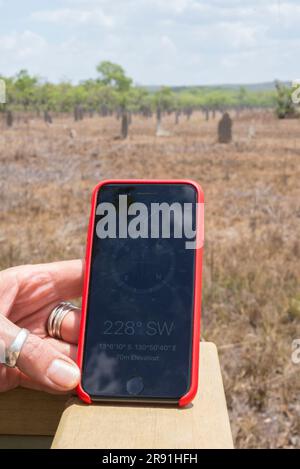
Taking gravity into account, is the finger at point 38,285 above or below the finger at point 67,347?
above

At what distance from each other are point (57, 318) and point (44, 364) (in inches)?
10.2

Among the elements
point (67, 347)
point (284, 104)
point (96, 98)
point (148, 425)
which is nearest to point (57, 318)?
point (67, 347)

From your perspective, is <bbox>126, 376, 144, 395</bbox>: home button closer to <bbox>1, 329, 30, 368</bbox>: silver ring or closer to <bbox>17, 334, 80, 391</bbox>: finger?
<bbox>17, 334, 80, 391</bbox>: finger

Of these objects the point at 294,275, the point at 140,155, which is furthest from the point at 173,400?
the point at 140,155

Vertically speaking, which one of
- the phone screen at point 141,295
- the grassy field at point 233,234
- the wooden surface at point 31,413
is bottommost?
the grassy field at point 233,234

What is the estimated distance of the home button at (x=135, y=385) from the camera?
960 mm

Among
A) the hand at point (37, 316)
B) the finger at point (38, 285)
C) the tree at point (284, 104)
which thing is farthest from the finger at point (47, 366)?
the tree at point (284, 104)

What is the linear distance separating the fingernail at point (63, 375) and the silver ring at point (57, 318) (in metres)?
0.25

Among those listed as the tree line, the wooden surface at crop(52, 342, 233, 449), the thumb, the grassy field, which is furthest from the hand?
the tree line

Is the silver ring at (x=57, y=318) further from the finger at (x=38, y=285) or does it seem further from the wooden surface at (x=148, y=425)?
the wooden surface at (x=148, y=425)

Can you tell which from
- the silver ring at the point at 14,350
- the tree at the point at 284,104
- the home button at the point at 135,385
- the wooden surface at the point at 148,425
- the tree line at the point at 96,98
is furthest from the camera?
the tree line at the point at 96,98

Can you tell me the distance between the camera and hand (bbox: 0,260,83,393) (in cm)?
104

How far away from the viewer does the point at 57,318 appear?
1.28 meters

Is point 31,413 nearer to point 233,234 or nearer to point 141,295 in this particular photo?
point 141,295
